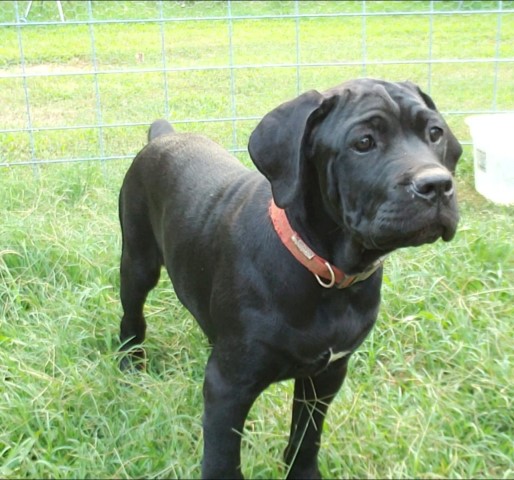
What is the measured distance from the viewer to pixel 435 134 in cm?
237

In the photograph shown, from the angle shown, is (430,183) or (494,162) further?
(494,162)

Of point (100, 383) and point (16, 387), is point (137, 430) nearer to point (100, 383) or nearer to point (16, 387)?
point (100, 383)

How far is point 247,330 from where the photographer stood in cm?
243

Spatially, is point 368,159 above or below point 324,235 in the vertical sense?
above

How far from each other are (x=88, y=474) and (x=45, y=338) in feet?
2.91

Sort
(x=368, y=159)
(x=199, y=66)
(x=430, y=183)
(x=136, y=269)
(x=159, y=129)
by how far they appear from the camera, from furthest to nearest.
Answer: (x=199, y=66)
(x=159, y=129)
(x=136, y=269)
(x=368, y=159)
(x=430, y=183)

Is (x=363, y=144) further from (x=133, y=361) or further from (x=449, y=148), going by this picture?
(x=133, y=361)

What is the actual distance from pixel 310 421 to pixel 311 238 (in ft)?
2.15

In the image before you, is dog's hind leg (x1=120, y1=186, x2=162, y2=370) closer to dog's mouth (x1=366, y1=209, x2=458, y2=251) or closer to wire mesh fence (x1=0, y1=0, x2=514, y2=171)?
dog's mouth (x1=366, y1=209, x2=458, y2=251)

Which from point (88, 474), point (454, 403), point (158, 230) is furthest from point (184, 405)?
point (454, 403)

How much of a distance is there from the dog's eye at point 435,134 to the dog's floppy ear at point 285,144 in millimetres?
312

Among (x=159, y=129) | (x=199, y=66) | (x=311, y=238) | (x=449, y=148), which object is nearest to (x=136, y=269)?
(x=159, y=129)

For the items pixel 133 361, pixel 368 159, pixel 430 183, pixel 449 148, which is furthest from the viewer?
pixel 133 361

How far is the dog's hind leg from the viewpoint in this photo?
3426 mm
